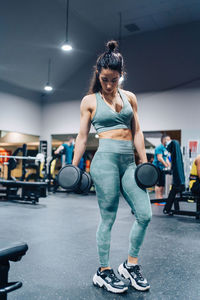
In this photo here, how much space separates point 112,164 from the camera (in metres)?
1.51

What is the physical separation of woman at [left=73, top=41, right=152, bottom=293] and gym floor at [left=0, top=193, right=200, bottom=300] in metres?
0.11

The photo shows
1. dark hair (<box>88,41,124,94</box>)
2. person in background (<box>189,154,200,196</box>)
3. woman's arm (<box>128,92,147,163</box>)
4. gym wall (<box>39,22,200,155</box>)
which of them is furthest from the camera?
gym wall (<box>39,22,200,155</box>)

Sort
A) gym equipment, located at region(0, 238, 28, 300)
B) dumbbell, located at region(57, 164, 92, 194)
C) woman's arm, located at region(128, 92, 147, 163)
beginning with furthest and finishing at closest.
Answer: woman's arm, located at region(128, 92, 147, 163)
dumbbell, located at region(57, 164, 92, 194)
gym equipment, located at region(0, 238, 28, 300)

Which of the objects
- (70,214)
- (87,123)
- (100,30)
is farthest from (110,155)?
(100,30)

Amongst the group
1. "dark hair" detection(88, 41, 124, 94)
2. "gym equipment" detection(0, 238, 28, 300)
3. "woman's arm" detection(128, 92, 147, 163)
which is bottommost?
"gym equipment" detection(0, 238, 28, 300)

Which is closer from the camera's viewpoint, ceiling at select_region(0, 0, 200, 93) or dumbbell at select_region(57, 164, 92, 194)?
dumbbell at select_region(57, 164, 92, 194)

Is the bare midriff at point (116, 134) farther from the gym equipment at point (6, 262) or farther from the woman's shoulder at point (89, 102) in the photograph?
the gym equipment at point (6, 262)

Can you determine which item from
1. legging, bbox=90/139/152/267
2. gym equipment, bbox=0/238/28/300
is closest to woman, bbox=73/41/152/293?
legging, bbox=90/139/152/267

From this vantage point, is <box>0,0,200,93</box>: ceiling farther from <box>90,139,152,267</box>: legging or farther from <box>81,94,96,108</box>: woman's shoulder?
<box>90,139,152,267</box>: legging

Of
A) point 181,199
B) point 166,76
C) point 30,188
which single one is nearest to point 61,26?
point 166,76

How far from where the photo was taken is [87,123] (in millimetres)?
1577

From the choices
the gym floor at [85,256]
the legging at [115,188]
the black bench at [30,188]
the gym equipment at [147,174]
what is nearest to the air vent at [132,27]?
the black bench at [30,188]

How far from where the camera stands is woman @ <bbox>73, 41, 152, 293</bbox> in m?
1.49

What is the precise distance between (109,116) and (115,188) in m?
0.38
